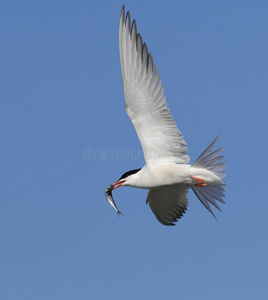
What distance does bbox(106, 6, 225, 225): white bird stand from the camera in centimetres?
960

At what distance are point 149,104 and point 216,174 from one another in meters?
1.53

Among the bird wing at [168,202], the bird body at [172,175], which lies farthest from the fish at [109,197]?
the bird wing at [168,202]

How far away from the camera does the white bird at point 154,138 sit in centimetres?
960

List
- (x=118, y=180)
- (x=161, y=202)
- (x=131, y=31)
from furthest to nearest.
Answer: (x=161, y=202) < (x=118, y=180) < (x=131, y=31)

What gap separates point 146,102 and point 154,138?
0.60 m

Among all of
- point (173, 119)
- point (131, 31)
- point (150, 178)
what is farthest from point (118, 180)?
point (131, 31)

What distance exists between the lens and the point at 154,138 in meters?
9.96

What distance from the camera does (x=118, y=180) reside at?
10523mm

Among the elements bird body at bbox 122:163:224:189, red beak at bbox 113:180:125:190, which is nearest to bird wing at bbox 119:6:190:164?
bird body at bbox 122:163:224:189

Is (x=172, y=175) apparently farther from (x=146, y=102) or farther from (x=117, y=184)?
(x=146, y=102)

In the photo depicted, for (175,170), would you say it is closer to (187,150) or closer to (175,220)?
(187,150)

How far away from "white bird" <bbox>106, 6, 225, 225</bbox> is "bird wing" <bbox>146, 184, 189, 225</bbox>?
1.62 ft

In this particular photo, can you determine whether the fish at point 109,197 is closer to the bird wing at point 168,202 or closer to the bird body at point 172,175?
the bird body at point 172,175

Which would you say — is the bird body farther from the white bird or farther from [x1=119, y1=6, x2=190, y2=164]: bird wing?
[x1=119, y1=6, x2=190, y2=164]: bird wing
